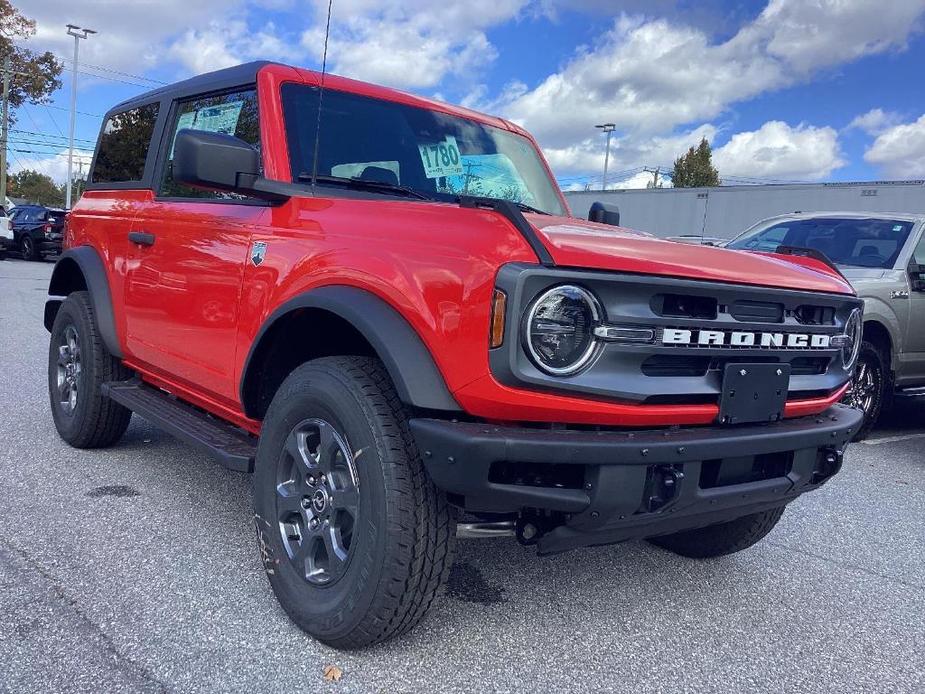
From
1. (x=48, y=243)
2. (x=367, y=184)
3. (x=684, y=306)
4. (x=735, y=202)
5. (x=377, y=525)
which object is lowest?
(x=48, y=243)

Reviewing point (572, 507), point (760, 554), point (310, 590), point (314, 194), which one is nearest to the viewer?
point (572, 507)

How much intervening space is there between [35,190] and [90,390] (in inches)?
3807

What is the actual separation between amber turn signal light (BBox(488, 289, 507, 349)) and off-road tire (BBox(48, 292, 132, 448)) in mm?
2924

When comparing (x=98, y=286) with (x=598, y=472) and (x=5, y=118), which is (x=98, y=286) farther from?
(x=5, y=118)

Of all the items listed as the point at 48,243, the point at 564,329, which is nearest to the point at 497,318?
the point at 564,329

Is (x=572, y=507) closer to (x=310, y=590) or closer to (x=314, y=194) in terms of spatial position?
(x=310, y=590)

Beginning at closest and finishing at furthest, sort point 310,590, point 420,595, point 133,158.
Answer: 1. point 420,595
2. point 310,590
3. point 133,158

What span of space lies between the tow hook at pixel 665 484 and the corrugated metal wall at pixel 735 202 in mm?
12588

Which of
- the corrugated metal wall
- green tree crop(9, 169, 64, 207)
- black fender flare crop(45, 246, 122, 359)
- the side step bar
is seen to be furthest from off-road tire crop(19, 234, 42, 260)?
green tree crop(9, 169, 64, 207)

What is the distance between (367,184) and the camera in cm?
316

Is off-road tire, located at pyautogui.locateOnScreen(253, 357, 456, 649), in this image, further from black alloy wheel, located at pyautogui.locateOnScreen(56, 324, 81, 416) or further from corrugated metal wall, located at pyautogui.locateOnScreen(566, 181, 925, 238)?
corrugated metal wall, located at pyautogui.locateOnScreen(566, 181, 925, 238)

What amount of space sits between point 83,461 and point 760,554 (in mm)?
3491

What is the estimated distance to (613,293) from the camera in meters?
2.21

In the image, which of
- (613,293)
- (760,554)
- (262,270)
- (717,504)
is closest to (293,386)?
(262,270)
